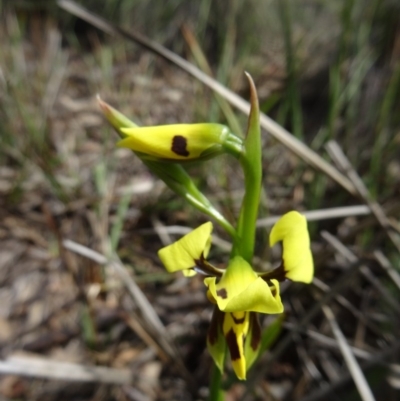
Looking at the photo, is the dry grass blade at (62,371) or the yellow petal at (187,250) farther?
the dry grass blade at (62,371)

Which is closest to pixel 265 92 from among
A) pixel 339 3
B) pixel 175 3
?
pixel 339 3

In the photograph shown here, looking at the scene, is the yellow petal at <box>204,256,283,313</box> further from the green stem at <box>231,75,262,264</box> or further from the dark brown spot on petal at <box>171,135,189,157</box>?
the dark brown spot on petal at <box>171,135,189,157</box>

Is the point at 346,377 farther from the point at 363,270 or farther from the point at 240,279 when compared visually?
the point at 240,279

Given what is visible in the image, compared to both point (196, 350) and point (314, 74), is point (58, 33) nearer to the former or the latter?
point (314, 74)

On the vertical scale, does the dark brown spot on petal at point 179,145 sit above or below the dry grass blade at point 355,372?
above

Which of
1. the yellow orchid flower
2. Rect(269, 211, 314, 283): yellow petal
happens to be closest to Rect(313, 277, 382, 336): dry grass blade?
Rect(269, 211, 314, 283): yellow petal

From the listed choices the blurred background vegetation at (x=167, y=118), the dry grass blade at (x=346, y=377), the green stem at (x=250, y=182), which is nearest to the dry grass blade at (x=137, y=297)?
the blurred background vegetation at (x=167, y=118)

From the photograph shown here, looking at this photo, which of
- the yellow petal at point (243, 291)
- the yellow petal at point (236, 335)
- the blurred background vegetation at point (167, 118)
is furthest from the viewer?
the blurred background vegetation at point (167, 118)

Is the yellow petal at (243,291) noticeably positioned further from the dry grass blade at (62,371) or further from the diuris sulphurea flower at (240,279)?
the dry grass blade at (62,371)
